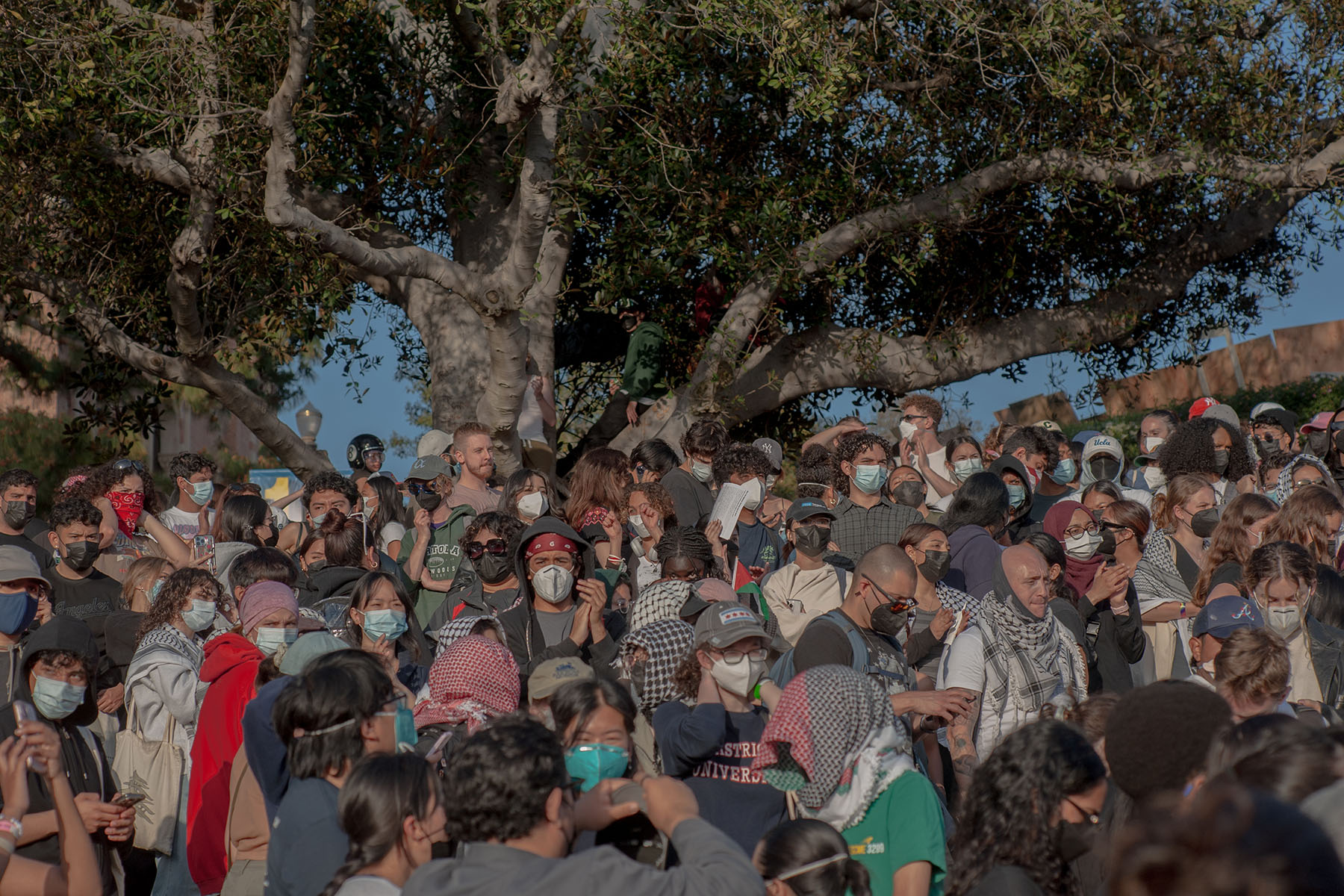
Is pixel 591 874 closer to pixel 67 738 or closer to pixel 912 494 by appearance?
pixel 67 738

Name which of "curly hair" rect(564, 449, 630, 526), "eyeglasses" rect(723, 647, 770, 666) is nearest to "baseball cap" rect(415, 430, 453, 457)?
"curly hair" rect(564, 449, 630, 526)

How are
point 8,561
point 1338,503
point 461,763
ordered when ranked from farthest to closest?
1. point 1338,503
2. point 8,561
3. point 461,763

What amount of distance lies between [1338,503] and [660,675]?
4182mm

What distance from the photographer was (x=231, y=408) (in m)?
13.3

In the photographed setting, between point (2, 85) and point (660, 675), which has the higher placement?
point (2, 85)

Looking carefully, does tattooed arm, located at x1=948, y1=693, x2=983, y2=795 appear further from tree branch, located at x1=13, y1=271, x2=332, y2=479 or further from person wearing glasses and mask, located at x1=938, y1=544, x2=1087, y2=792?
tree branch, located at x1=13, y1=271, x2=332, y2=479

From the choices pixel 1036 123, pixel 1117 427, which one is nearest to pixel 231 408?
pixel 1036 123

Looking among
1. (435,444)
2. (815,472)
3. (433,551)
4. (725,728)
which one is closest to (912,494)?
(815,472)

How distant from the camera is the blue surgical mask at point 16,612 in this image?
234 inches

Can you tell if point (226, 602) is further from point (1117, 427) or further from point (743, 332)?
point (1117, 427)

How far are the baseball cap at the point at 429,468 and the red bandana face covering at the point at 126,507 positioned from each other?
178cm

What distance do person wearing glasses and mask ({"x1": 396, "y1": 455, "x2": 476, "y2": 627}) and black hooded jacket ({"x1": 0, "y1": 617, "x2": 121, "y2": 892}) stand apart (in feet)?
8.27

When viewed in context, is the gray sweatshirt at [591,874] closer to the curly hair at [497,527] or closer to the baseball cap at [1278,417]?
the curly hair at [497,527]

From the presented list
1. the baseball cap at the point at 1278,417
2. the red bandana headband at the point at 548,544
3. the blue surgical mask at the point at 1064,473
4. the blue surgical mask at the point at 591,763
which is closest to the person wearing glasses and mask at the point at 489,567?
the red bandana headband at the point at 548,544
